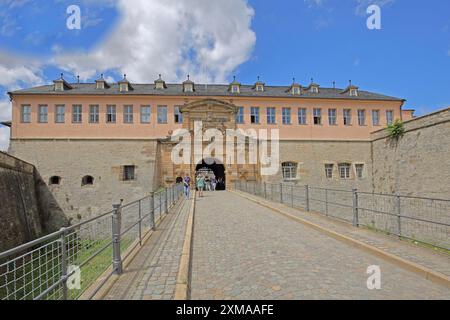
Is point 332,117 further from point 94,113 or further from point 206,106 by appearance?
point 94,113

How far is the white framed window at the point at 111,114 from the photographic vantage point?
28.8 m

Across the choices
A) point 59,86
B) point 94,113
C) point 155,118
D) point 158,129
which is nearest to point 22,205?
point 94,113

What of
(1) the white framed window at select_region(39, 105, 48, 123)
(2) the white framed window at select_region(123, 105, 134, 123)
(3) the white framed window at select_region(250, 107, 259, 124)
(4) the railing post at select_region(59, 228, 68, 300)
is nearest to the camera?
(4) the railing post at select_region(59, 228, 68, 300)

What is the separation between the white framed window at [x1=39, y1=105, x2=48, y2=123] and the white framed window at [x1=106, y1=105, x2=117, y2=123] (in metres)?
6.07

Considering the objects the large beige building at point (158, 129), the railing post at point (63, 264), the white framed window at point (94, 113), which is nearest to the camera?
the railing post at point (63, 264)

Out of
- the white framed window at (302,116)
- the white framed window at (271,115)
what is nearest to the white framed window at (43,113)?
the white framed window at (271,115)

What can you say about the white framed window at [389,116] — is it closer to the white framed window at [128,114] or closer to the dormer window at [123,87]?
the white framed window at [128,114]

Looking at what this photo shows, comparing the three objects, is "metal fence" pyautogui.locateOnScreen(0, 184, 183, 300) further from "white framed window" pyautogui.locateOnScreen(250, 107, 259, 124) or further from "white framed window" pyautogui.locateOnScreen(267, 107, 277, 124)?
"white framed window" pyautogui.locateOnScreen(267, 107, 277, 124)

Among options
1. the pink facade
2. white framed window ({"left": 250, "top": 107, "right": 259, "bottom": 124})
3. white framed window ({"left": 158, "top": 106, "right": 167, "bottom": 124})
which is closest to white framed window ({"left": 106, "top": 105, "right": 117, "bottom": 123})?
the pink facade

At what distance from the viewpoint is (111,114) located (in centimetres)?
2891

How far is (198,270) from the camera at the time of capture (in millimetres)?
4785

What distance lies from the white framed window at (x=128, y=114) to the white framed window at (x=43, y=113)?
7887mm

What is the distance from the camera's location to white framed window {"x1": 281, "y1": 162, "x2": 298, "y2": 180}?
95.2ft

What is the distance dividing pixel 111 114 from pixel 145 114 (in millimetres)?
3637
